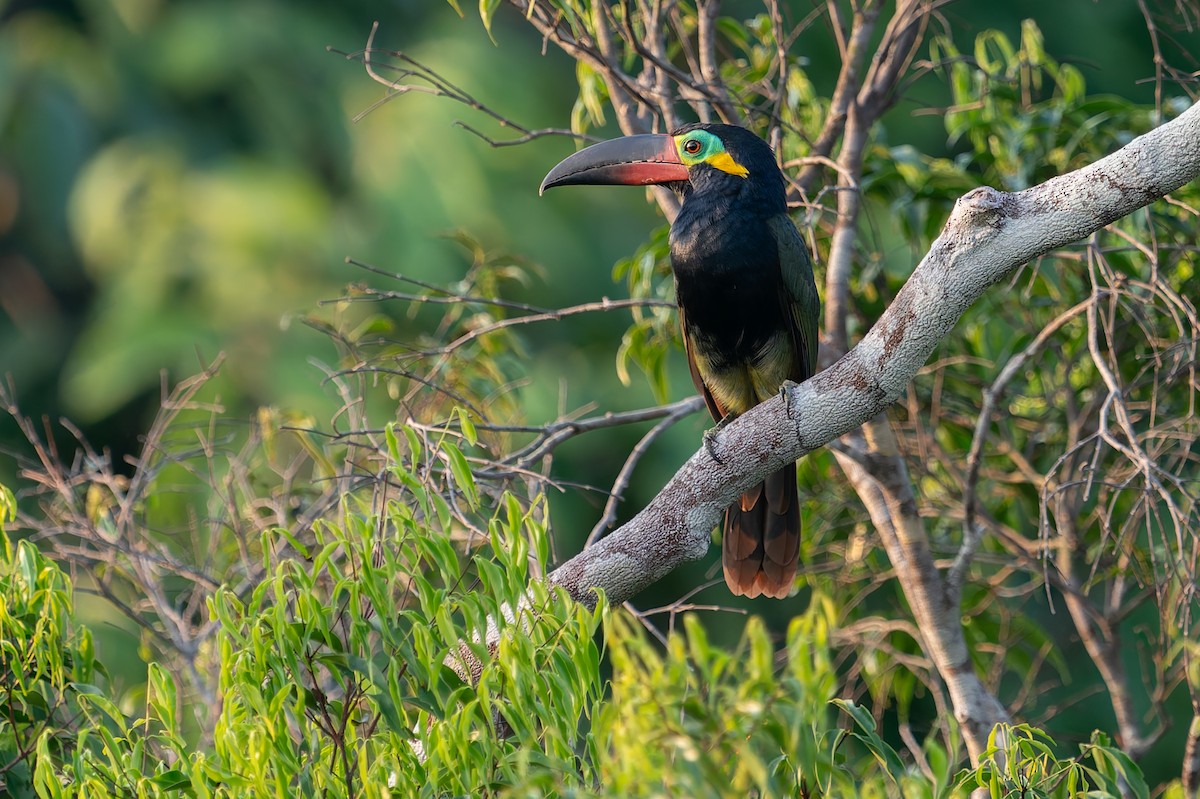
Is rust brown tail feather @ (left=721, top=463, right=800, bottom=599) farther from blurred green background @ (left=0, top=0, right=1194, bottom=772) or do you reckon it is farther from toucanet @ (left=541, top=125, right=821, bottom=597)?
blurred green background @ (left=0, top=0, right=1194, bottom=772)

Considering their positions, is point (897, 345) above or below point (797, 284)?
above

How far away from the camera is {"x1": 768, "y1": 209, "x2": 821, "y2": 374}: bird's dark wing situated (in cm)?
334

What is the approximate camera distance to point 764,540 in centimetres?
344

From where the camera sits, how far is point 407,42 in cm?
1085

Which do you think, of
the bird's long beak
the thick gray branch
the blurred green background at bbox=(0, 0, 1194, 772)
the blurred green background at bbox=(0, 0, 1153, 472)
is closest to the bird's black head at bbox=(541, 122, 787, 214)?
the bird's long beak

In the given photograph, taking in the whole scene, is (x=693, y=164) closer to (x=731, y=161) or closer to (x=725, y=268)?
(x=731, y=161)

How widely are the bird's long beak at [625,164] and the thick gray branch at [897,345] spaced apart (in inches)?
41.1

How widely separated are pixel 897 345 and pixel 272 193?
A: 315 inches

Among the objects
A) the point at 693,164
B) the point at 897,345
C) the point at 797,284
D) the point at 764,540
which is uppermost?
the point at 693,164

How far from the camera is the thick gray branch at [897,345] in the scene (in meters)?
2.22

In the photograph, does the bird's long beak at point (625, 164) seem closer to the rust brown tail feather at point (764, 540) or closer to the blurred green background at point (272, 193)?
the rust brown tail feather at point (764, 540)

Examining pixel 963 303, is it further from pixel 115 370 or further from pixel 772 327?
pixel 115 370

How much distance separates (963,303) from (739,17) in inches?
294

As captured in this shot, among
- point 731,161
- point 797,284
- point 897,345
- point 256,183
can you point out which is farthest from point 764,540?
point 256,183
